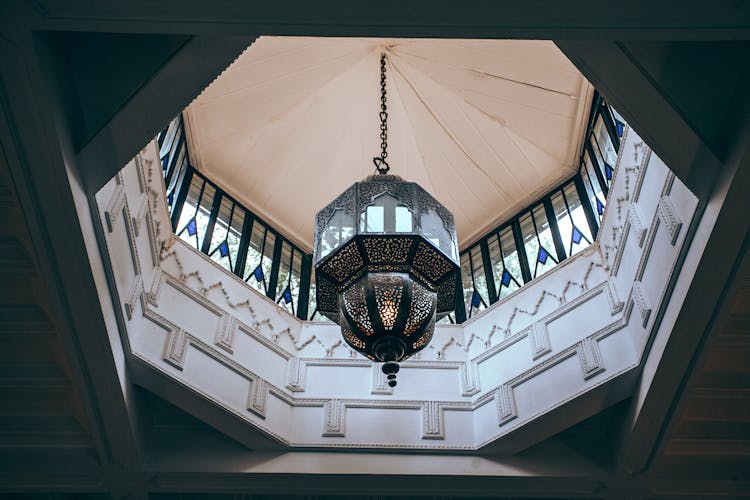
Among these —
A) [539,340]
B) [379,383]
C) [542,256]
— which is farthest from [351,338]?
[542,256]

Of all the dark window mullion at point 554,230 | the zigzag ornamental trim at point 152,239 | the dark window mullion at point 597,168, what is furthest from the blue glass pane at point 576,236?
the zigzag ornamental trim at point 152,239

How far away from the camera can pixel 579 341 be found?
5.91 metres

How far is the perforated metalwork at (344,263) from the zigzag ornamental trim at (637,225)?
2.40m

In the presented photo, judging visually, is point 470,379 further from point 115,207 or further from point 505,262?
point 115,207

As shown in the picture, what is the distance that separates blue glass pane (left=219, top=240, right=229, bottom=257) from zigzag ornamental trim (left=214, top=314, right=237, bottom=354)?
3.52 feet

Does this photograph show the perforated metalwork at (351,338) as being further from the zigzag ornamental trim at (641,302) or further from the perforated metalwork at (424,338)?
the zigzag ornamental trim at (641,302)

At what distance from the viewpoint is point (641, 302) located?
17.1ft

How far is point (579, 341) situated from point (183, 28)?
14.0 feet

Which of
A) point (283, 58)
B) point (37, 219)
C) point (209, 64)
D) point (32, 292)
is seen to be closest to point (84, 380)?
point (32, 292)

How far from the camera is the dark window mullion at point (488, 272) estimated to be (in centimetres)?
768

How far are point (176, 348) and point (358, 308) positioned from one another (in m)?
2.23

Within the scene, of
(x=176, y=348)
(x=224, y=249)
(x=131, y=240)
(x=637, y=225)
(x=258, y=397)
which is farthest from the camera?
(x=224, y=249)

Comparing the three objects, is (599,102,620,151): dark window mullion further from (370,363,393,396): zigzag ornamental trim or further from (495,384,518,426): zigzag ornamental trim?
(370,363,393,396): zigzag ornamental trim

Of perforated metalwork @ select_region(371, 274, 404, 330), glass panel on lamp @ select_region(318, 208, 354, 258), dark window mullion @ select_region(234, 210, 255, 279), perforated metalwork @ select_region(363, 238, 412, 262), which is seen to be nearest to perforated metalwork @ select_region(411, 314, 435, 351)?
perforated metalwork @ select_region(371, 274, 404, 330)
